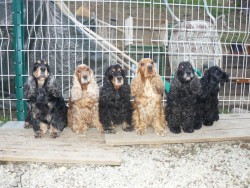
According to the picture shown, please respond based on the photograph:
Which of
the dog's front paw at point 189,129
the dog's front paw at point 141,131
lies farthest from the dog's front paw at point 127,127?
the dog's front paw at point 189,129

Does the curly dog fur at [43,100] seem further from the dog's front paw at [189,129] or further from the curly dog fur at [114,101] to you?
the dog's front paw at [189,129]

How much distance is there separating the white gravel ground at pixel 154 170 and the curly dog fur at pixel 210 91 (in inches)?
16.3

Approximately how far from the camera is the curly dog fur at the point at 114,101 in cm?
398

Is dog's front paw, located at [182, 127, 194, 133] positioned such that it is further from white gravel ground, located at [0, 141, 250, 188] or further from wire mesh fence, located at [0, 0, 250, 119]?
wire mesh fence, located at [0, 0, 250, 119]

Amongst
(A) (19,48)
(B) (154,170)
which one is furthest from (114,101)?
(A) (19,48)

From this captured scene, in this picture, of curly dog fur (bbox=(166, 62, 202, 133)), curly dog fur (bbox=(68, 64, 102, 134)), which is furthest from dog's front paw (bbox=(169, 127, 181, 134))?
curly dog fur (bbox=(68, 64, 102, 134))

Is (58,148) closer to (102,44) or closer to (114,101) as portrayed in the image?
(114,101)

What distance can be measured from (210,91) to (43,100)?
186 centimetres

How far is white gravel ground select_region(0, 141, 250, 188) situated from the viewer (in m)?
3.51

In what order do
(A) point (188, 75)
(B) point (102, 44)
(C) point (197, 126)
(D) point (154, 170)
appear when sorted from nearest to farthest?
1. (D) point (154, 170)
2. (A) point (188, 75)
3. (C) point (197, 126)
4. (B) point (102, 44)

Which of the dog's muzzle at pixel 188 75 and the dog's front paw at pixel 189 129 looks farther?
the dog's front paw at pixel 189 129

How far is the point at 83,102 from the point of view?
4078 mm

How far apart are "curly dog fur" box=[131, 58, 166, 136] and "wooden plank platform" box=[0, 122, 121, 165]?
49cm

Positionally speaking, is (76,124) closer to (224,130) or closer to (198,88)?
(198,88)
